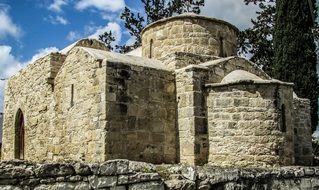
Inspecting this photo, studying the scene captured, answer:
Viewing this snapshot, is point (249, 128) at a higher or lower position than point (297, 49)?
lower

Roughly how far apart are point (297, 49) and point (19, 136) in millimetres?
11242

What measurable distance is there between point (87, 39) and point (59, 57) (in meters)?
1.82

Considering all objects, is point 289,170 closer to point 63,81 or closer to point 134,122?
point 134,122

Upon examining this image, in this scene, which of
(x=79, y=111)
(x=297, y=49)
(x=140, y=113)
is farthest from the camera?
(x=297, y=49)

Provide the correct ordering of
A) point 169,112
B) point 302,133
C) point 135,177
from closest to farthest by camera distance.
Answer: point 135,177
point 169,112
point 302,133

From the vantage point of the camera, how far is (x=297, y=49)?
15.9 m

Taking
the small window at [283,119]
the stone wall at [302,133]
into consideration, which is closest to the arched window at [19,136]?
the small window at [283,119]

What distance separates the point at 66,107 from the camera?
10.7 meters

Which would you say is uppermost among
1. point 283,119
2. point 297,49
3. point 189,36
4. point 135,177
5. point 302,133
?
point 297,49

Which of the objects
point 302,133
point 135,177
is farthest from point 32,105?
point 135,177

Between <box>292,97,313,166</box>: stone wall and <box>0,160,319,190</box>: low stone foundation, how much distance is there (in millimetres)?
7220

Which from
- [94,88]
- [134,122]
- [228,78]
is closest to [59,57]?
[94,88]

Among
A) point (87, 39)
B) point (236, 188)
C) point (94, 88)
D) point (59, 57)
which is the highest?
point (87, 39)

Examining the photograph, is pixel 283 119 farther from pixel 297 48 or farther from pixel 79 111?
pixel 297 48
